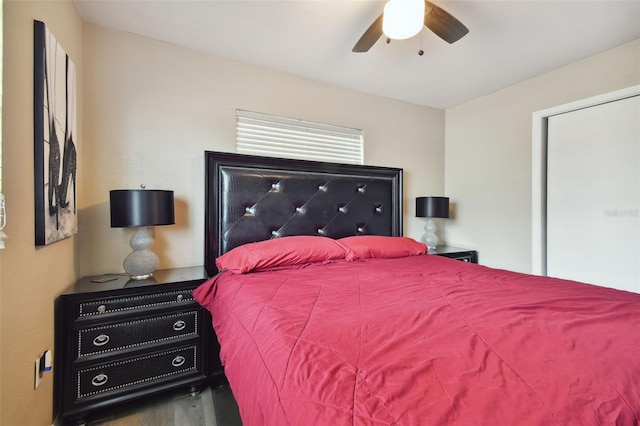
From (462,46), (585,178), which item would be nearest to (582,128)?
(585,178)

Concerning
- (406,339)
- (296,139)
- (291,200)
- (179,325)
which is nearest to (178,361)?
(179,325)

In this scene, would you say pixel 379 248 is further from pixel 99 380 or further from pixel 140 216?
pixel 99 380

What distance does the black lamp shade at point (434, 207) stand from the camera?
10.1 feet

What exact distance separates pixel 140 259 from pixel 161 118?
1.08 meters

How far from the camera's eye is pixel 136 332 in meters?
1.69

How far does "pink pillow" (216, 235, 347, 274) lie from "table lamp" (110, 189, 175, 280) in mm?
463

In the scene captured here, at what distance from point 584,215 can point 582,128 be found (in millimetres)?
756

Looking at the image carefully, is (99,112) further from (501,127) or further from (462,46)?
(501,127)

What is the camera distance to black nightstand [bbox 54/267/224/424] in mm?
1530

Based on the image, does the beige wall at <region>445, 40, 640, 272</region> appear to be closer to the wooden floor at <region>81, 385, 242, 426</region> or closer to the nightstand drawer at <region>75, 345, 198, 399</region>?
the wooden floor at <region>81, 385, 242, 426</region>

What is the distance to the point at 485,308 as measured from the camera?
3.88ft

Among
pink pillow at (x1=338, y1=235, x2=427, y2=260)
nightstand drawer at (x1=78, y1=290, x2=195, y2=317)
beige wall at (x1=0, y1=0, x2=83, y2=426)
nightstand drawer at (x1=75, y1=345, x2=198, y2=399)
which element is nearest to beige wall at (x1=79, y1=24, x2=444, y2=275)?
nightstand drawer at (x1=78, y1=290, x2=195, y2=317)

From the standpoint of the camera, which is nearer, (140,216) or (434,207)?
(140,216)

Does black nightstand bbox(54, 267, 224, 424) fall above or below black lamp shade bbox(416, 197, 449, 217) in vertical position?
below
